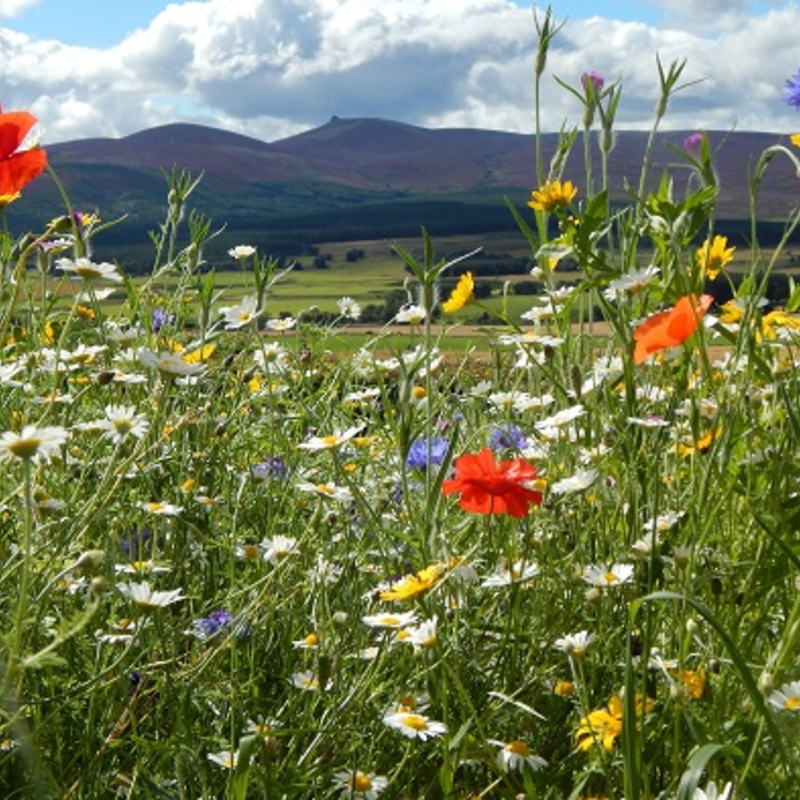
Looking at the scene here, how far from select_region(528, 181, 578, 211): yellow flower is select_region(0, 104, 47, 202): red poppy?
720 millimetres

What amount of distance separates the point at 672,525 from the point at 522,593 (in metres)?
0.21

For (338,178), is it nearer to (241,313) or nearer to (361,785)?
(241,313)

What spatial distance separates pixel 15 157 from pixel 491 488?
61 cm

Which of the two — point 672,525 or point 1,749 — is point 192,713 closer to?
point 1,749

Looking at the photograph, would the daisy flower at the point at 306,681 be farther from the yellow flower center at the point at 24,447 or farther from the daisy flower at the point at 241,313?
the daisy flower at the point at 241,313

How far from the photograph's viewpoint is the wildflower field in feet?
4.18

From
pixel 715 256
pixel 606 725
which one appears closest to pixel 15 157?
pixel 606 725

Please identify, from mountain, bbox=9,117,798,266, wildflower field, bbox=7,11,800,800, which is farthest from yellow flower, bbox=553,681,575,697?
mountain, bbox=9,117,798,266

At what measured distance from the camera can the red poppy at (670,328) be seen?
1.33 meters

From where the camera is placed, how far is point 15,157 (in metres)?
1.38

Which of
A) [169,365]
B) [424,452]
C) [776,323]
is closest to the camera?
[169,365]

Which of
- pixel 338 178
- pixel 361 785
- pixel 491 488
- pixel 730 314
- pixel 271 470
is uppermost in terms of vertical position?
pixel 730 314

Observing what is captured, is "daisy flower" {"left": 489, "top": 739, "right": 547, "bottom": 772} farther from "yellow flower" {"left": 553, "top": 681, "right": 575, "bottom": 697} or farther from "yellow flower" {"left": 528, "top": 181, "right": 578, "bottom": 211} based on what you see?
"yellow flower" {"left": 528, "top": 181, "right": 578, "bottom": 211}

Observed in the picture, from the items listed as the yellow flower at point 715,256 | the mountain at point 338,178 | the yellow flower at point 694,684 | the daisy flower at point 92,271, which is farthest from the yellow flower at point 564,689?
the mountain at point 338,178
